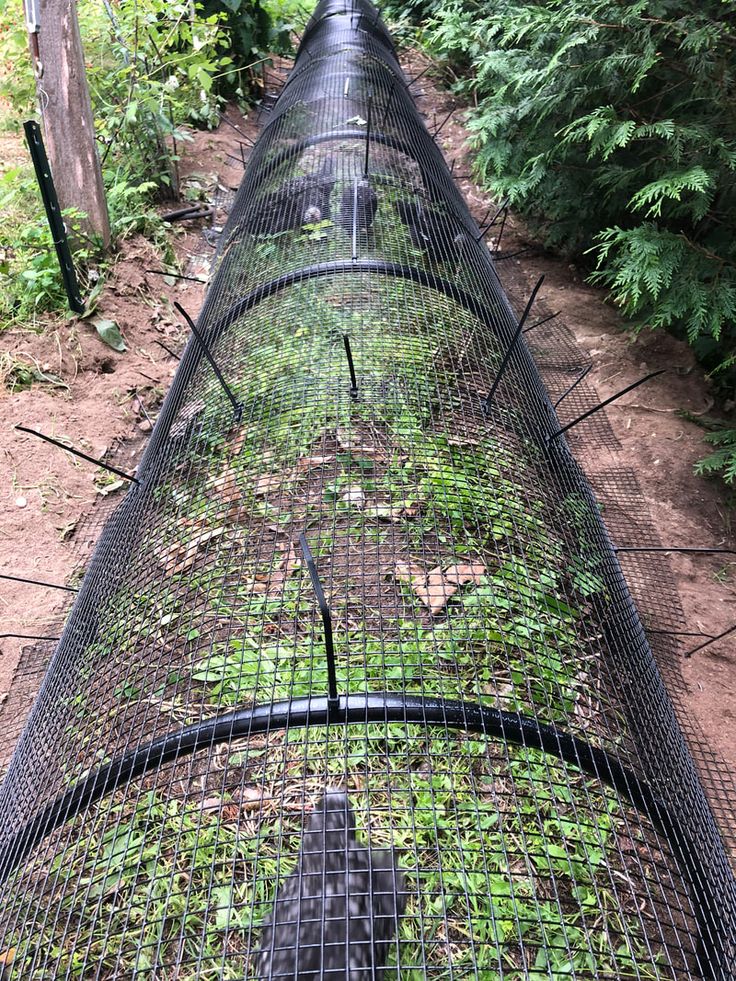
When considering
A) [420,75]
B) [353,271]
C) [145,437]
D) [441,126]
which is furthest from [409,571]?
[420,75]

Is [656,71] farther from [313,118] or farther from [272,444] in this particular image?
[272,444]

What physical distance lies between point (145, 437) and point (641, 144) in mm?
3832

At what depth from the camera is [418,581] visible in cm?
172

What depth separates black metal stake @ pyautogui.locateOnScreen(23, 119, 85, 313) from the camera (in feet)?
11.0

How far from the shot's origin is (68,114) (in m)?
3.96

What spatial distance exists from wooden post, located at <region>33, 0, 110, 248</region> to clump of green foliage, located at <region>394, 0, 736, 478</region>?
302 centimetres

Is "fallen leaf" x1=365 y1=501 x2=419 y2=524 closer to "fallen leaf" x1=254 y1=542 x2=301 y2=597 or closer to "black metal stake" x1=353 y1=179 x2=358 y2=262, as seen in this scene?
"fallen leaf" x1=254 y1=542 x2=301 y2=597

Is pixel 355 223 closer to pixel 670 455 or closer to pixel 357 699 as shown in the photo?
pixel 357 699

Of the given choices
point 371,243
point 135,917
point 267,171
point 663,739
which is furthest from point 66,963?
point 267,171

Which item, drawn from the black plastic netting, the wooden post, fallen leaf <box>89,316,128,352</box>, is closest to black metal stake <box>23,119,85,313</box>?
fallen leaf <box>89,316,128,352</box>

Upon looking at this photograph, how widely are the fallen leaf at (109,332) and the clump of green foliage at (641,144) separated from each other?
322 cm

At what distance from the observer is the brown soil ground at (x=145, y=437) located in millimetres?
2586

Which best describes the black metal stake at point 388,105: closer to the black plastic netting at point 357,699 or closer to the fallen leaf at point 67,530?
the black plastic netting at point 357,699

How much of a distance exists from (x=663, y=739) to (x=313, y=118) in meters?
3.86
